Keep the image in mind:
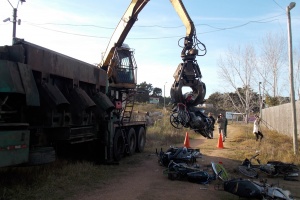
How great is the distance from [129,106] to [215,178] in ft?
20.2

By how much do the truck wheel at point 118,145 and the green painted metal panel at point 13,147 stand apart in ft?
17.6

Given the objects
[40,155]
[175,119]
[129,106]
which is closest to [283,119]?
[129,106]

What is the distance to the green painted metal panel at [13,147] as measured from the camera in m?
6.14

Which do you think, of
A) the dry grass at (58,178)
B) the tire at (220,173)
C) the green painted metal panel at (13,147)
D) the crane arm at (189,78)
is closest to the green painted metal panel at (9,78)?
the green painted metal panel at (13,147)

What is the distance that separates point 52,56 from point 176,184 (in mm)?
4225

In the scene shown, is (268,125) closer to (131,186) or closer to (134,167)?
(134,167)

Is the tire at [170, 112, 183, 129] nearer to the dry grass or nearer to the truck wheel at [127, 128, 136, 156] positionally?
the dry grass

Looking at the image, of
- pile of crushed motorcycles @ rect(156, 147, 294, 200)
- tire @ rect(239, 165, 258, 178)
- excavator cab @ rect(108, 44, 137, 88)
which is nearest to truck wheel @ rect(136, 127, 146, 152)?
excavator cab @ rect(108, 44, 137, 88)

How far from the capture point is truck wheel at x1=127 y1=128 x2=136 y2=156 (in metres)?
13.9

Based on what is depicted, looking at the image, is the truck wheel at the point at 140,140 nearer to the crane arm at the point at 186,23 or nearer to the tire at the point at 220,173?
the tire at the point at 220,173

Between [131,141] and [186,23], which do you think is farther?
[131,141]

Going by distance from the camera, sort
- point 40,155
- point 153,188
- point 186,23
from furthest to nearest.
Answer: point 186,23
point 153,188
point 40,155

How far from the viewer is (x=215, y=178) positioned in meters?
8.98

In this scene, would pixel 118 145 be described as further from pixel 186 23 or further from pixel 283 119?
pixel 283 119
